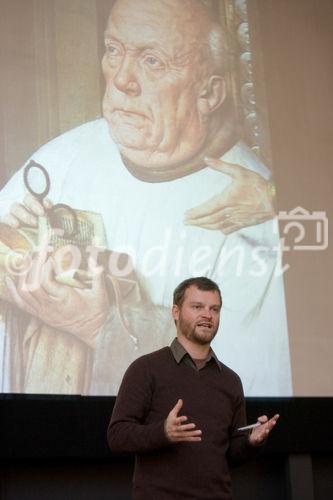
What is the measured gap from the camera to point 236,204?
493 cm

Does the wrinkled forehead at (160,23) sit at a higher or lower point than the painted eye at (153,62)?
higher

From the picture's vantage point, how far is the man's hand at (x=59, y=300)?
4.36m

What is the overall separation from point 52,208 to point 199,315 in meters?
2.28

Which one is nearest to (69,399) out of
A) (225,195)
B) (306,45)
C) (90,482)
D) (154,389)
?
(90,482)

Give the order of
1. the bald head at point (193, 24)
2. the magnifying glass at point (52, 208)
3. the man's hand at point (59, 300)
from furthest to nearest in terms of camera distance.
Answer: the bald head at point (193, 24)
the magnifying glass at point (52, 208)
the man's hand at point (59, 300)

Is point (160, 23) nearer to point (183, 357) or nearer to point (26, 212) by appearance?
point (26, 212)

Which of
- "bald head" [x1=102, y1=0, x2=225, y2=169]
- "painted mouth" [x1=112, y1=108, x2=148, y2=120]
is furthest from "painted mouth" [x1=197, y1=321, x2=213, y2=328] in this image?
"painted mouth" [x1=112, y1=108, x2=148, y2=120]

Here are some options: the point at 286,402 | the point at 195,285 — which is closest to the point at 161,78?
the point at 286,402

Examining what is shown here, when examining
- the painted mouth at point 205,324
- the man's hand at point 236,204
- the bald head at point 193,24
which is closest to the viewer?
the painted mouth at point 205,324

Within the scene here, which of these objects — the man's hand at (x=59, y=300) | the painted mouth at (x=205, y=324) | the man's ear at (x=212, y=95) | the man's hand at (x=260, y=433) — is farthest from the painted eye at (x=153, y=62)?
the man's hand at (x=260, y=433)

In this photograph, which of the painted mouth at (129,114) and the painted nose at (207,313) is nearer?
the painted nose at (207,313)

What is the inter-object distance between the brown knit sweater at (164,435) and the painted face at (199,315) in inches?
3.5

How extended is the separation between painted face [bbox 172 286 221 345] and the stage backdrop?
2.05m

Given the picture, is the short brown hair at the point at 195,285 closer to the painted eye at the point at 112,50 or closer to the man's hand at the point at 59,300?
the man's hand at the point at 59,300
